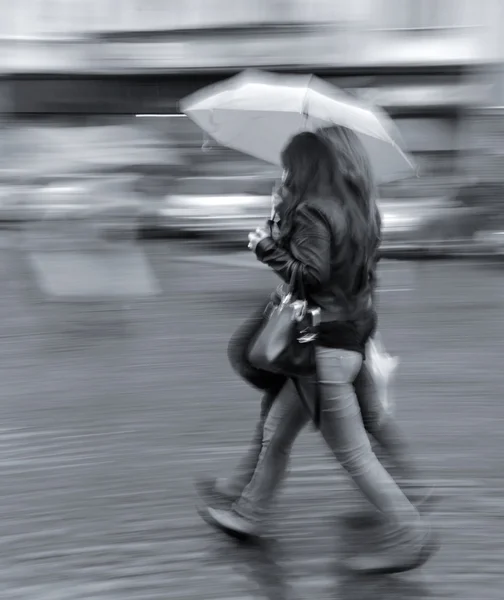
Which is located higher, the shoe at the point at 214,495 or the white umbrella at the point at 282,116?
the white umbrella at the point at 282,116

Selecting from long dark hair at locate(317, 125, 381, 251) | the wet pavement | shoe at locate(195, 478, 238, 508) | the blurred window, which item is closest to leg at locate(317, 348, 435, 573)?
the wet pavement

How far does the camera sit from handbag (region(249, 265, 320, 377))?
407cm

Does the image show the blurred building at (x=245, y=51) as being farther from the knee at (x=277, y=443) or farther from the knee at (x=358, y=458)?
the knee at (x=358, y=458)

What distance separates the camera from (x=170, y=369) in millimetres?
7426

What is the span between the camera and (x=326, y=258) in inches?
155

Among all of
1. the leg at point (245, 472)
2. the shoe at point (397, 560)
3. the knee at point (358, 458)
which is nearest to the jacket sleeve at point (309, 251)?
the knee at point (358, 458)

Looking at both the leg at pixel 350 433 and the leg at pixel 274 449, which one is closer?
the leg at pixel 350 433

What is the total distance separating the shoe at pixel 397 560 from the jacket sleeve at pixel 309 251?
1.05 meters

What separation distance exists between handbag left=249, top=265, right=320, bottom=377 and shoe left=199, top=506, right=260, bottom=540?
2.44 ft

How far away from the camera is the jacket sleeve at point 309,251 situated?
3.94 m

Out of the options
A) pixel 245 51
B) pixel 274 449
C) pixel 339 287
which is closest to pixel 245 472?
pixel 274 449

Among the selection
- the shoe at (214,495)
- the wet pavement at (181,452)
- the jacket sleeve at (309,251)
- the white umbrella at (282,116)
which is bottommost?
the wet pavement at (181,452)

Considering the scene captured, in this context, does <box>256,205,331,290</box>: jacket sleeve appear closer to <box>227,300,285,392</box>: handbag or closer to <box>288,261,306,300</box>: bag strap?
<box>288,261,306,300</box>: bag strap

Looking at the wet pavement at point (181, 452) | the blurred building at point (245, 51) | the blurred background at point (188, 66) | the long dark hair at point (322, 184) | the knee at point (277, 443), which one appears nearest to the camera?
the long dark hair at point (322, 184)
